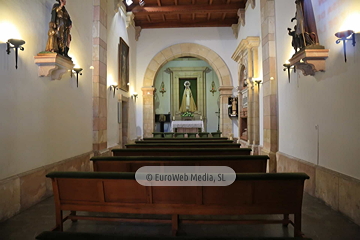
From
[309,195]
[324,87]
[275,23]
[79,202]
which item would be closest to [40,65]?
[79,202]

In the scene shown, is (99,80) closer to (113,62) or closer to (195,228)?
(113,62)

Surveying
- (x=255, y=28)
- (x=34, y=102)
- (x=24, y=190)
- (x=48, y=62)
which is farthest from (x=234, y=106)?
(x=24, y=190)

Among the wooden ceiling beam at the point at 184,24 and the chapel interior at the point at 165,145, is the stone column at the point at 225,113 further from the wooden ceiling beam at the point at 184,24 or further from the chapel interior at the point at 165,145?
the chapel interior at the point at 165,145

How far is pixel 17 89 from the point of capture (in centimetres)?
313

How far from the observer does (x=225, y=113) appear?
10.9 meters

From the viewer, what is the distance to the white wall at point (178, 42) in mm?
10961

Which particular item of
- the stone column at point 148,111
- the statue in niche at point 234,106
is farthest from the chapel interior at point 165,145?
the stone column at point 148,111

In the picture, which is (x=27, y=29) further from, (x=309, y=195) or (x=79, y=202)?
(x=309, y=195)

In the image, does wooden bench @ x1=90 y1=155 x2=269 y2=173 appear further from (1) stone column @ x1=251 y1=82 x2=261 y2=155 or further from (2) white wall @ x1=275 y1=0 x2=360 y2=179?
(1) stone column @ x1=251 y1=82 x2=261 y2=155

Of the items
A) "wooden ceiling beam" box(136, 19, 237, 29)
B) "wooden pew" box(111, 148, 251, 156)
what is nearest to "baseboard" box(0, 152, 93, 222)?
"wooden pew" box(111, 148, 251, 156)

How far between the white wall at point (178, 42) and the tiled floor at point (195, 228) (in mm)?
8268

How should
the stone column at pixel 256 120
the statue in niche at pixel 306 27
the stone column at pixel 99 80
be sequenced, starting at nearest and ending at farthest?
the statue in niche at pixel 306 27, the stone column at pixel 99 80, the stone column at pixel 256 120

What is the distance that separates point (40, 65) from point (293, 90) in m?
4.48

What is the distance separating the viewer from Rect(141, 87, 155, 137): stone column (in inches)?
428
